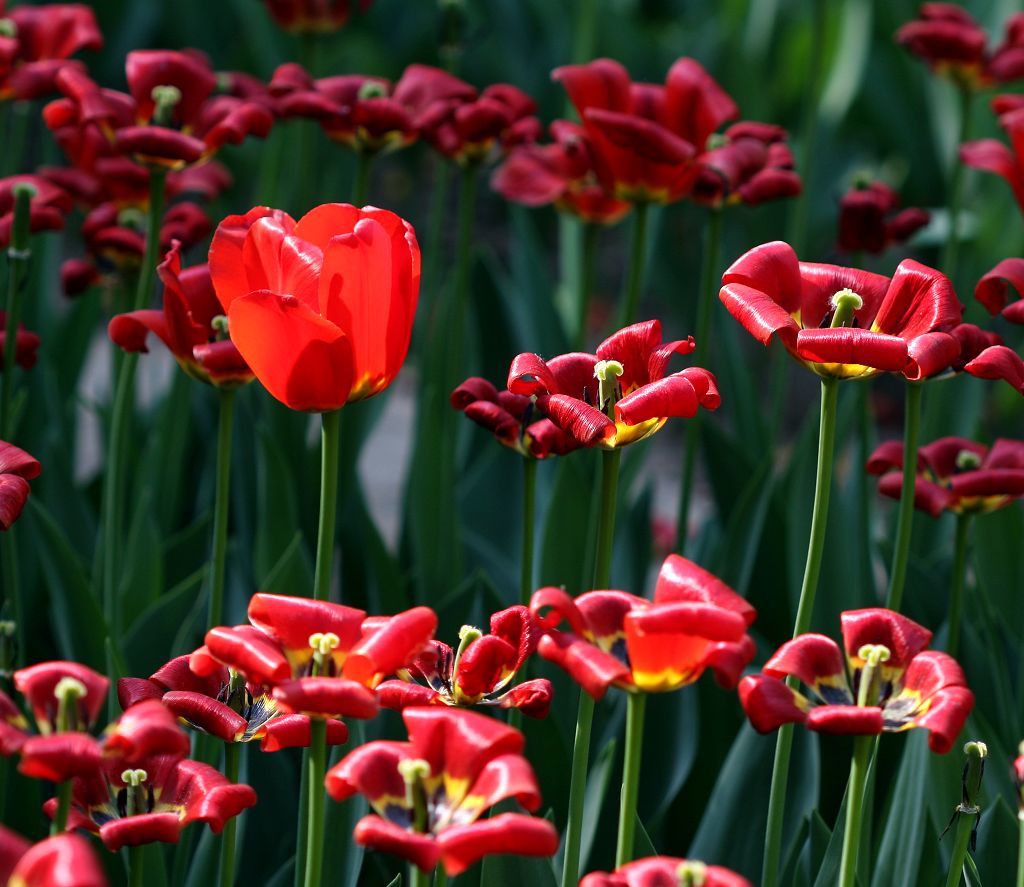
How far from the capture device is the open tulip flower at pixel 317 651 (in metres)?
0.64

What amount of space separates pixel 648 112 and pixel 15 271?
674mm

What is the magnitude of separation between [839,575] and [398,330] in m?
0.81

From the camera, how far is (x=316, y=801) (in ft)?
2.33

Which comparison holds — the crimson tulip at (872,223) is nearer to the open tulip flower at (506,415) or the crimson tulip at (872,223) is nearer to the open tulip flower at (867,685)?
the open tulip flower at (506,415)

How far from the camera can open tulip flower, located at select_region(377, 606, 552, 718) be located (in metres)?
0.75

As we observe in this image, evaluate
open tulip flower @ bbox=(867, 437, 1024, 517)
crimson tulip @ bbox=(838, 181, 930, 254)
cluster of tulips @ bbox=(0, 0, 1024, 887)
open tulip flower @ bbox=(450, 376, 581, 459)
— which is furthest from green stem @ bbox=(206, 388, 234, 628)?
crimson tulip @ bbox=(838, 181, 930, 254)

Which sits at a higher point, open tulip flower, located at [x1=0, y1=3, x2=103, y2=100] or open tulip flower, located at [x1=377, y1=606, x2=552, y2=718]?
open tulip flower, located at [x1=0, y1=3, x2=103, y2=100]

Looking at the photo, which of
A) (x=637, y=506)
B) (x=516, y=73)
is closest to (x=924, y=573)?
(x=637, y=506)

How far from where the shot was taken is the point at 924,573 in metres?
1.58

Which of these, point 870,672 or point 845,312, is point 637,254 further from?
point 870,672

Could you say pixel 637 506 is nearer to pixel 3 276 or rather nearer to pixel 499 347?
pixel 499 347

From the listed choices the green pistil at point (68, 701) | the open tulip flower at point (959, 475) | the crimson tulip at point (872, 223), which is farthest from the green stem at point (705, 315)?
the green pistil at point (68, 701)

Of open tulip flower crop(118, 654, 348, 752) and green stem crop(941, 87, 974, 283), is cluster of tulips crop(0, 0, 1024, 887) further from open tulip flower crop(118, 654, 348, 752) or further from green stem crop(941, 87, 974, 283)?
green stem crop(941, 87, 974, 283)

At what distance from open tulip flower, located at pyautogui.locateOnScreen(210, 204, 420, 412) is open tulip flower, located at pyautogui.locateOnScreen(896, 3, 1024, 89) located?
124 centimetres
